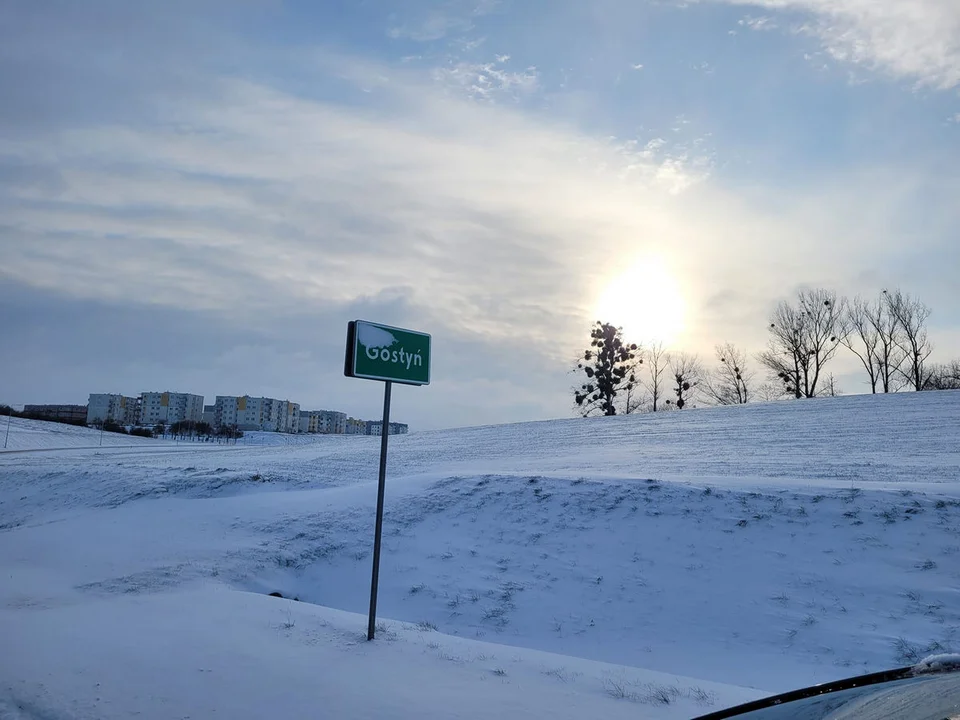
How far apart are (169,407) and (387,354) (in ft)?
623

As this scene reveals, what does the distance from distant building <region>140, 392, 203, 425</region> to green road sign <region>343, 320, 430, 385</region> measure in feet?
585

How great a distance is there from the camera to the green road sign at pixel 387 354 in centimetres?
748

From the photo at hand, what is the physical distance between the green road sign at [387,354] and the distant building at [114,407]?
6701 inches

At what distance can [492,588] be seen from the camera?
11500 mm

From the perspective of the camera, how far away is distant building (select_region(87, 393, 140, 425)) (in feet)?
522

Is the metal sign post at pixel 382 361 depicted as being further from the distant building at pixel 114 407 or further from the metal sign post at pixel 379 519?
the distant building at pixel 114 407

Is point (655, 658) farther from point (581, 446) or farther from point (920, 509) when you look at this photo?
point (581, 446)

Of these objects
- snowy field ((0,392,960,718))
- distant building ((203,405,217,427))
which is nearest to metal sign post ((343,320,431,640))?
snowy field ((0,392,960,718))

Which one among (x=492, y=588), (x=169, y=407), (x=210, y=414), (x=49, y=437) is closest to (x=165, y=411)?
(x=169, y=407)

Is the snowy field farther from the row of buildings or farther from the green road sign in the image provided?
the row of buildings

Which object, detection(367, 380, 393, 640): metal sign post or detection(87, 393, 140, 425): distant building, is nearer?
detection(367, 380, 393, 640): metal sign post

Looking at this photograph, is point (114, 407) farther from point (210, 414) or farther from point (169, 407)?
point (210, 414)

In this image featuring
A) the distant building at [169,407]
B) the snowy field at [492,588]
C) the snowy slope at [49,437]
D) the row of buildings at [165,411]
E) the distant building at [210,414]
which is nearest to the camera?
the snowy field at [492,588]

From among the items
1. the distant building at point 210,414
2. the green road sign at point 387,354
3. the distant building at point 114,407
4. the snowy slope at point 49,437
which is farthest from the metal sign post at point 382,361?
the distant building at point 210,414
